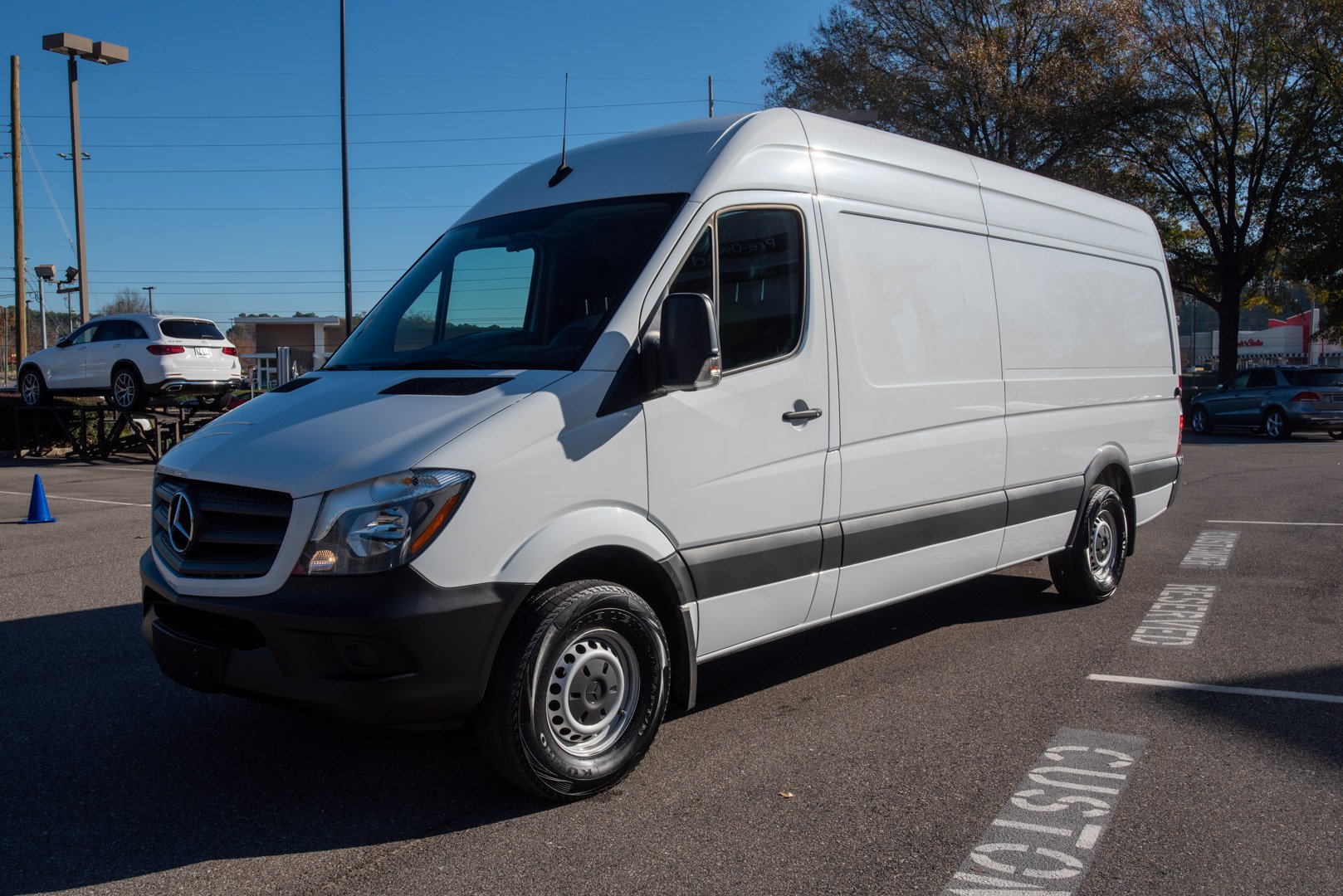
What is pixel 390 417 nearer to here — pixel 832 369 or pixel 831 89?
pixel 832 369

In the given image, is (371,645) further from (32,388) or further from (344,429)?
(32,388)

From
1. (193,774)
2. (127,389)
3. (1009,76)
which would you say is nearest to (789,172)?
(193,774)

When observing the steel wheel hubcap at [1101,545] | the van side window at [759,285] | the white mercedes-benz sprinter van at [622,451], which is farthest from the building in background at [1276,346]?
the van side window at [759,285]

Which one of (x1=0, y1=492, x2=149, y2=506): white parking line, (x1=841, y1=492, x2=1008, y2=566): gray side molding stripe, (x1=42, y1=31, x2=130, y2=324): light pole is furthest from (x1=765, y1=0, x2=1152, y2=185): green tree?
(x1=841, y1=492, x2=1008, y2=566): gray side molding stripe

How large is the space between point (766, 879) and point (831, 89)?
→ 3155cm

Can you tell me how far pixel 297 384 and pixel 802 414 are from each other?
2146 millimetres

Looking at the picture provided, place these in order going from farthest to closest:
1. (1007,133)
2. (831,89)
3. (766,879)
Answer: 1. (831,89)
2. (1007,133)
3. (766,879)

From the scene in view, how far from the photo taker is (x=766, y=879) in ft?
11.2

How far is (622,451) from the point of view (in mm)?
4145

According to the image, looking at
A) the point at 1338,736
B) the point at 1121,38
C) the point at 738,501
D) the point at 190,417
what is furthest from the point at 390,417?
the point at 1121,38

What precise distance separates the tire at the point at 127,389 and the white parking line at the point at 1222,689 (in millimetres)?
18485

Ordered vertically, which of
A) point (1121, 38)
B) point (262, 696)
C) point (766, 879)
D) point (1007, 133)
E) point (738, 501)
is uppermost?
point (1121, 38)

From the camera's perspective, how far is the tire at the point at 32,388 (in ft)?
70.4

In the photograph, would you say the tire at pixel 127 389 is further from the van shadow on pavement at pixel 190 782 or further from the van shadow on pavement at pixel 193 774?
the van shadow on pavement at pixel 190 782
